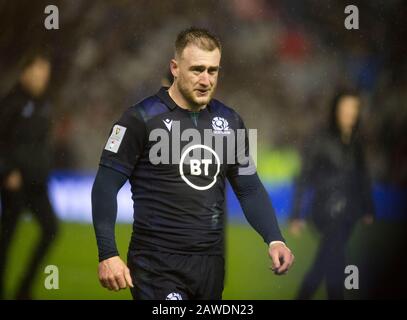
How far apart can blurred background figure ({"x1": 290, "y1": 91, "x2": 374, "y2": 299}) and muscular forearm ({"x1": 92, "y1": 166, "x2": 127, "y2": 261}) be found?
5.95ft

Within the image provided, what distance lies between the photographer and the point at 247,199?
14.9 feet

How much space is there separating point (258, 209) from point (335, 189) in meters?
1.35

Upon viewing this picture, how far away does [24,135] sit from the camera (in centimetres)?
560

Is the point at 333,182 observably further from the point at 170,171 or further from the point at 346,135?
the point at 170,171

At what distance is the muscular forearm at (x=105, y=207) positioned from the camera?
413cm

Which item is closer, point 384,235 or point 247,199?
point 247,199

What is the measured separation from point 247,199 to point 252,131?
1.14 metres

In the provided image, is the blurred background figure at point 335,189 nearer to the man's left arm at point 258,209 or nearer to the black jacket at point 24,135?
the man's left arm at point 258,209

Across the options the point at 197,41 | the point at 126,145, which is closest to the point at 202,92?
the point at 197,41

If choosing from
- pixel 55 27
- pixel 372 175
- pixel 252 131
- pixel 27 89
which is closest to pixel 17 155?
pixel 27 89

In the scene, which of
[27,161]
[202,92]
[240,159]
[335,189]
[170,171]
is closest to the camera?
[170,171]

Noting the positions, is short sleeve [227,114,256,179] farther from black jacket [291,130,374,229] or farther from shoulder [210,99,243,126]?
black jacket [291,130,374,229]

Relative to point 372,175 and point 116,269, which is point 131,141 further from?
point 372,175

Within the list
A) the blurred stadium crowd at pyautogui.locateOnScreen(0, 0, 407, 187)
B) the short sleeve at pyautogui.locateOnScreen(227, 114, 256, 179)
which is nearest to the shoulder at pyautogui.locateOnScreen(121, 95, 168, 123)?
the short sleeve at pyautogui.locateOnScreen(227, 114, 256, 179)
